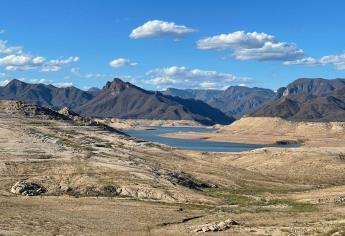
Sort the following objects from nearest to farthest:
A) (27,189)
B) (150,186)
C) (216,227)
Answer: (216,227) < (27,189) < (150,186)

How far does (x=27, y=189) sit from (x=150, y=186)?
1510 centimetres

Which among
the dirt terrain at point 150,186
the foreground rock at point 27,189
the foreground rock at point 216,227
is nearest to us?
the foreground rock at point 216,227

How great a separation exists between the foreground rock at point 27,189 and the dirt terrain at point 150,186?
1.07 metres


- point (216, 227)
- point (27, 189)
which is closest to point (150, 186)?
point (27, 189)

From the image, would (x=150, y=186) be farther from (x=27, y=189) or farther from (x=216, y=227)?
(x=216, y=227)

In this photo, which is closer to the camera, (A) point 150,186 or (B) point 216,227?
(B) point 216,227

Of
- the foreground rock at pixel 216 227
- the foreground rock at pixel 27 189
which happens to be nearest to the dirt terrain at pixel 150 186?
the foreground rock at pixel 216 227

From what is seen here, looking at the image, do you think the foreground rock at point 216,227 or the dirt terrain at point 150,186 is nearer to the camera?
the foreground rock at point 216,227

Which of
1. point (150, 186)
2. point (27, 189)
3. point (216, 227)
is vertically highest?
point (150, 186)

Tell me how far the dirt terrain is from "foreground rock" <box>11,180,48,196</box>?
1.07 metres

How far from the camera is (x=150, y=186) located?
72.1 m

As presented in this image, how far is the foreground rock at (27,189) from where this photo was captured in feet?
223

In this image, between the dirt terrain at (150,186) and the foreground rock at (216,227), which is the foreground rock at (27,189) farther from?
the foreground rock at (216,227)

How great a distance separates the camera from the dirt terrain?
50.7 meters
